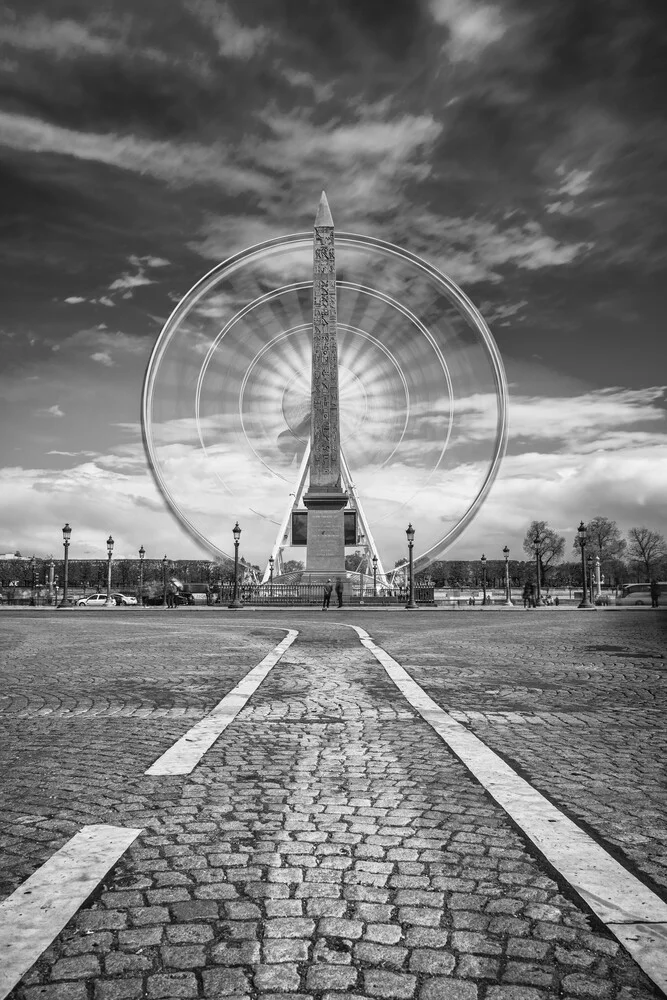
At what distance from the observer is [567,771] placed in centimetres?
513

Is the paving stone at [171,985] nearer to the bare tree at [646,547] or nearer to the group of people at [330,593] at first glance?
the group of people at [330,593]

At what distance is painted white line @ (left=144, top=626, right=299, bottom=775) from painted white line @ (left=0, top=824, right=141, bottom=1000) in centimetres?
134

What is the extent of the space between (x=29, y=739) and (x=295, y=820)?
2998 millimetres

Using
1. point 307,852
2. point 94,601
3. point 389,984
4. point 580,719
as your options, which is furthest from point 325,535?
point 389,984

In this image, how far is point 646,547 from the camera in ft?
346

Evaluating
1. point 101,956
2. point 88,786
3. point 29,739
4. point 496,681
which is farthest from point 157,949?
point 496,681

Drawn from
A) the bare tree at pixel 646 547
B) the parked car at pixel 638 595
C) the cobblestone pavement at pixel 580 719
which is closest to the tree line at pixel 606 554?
the bare tree at pixel 646 547

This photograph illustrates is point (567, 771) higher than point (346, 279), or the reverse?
point (346, 279)

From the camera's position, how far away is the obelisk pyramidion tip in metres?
46.1

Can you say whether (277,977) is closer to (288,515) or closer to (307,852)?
(307,852)

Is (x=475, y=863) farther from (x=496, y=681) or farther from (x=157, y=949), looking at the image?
(x=496, y=681)

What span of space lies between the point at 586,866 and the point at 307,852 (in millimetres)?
1156

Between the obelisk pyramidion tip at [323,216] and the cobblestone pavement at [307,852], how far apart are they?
1629 inches

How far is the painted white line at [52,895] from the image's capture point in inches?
97.9
